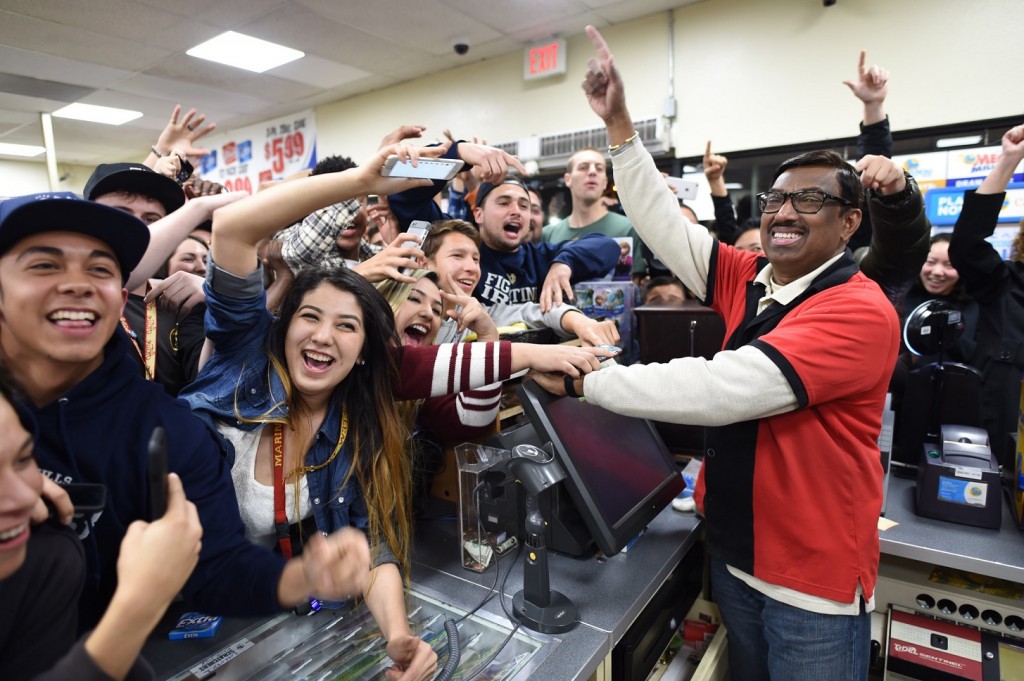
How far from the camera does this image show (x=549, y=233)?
350 centimetres

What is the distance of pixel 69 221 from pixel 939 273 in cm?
310

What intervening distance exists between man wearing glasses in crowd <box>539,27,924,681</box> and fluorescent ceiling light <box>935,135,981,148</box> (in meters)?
3.19

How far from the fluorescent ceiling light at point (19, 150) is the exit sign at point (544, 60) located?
6.80m

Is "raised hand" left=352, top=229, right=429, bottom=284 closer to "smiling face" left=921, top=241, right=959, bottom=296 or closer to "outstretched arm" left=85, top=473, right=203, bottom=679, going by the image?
"outstretched arm" left=85, top=473, right=203, bottom=679

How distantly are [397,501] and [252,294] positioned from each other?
0.54 metres

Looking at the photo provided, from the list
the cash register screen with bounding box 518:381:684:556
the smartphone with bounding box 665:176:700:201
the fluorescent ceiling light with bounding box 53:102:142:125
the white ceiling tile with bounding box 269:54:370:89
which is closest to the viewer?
the cash register screen with bounding box 518:381:684:556

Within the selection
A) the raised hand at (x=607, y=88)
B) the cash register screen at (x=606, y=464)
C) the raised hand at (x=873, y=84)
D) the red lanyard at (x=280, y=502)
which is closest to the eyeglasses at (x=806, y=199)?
the raised hand at (x=607, y=88)

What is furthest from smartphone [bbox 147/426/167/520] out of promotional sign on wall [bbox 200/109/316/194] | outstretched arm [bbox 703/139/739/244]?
promotional sign on wall [bbox 200/109/316/194]

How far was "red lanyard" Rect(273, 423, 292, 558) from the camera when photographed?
1144mm

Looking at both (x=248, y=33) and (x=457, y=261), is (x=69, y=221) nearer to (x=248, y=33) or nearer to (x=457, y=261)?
(x=457, y=261)

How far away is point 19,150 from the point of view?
7879 mm

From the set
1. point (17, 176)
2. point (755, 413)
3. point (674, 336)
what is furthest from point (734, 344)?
point (17, 176)

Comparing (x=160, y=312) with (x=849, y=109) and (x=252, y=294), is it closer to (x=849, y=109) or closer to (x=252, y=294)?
(x=252, y=294)

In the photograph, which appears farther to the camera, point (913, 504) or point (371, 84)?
point (371, 84)
